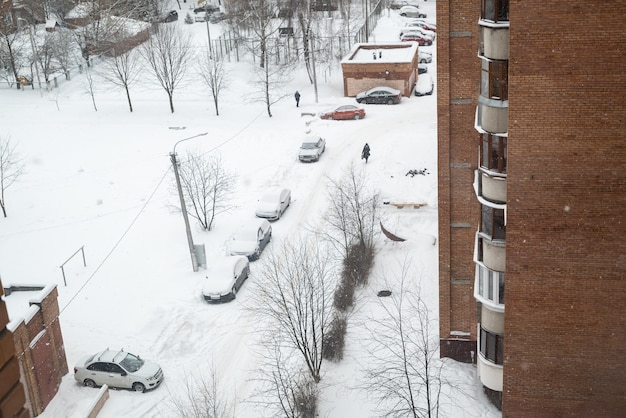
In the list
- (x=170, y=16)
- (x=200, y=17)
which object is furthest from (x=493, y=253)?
(x=200, y=17)

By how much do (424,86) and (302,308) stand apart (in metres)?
32.3

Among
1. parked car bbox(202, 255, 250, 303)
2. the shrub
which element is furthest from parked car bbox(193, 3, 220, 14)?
the shrub

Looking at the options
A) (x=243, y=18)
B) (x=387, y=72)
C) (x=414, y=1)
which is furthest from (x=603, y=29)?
(x=414, y=1)

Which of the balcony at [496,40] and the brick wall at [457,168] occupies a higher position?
the balcony at [496,40]

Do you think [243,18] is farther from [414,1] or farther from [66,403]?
[66,403]

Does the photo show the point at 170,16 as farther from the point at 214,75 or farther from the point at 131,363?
the point at 131,363

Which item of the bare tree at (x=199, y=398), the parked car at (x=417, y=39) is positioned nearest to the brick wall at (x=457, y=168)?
the bare tree at (x=199, y=398)

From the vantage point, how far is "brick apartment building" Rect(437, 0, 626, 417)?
50.8ft

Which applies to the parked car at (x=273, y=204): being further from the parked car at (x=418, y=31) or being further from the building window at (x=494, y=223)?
the parked car at (x=418, y=31)

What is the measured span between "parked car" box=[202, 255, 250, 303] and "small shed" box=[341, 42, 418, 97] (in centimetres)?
2537

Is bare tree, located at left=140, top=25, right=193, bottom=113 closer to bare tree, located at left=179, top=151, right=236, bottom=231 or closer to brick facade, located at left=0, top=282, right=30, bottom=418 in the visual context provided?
bare tree, located at left=179, top=151, right=236, bottom=231

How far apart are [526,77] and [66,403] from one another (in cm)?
1695

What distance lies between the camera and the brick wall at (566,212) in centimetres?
1538

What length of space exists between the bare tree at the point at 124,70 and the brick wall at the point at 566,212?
39.2 meters
